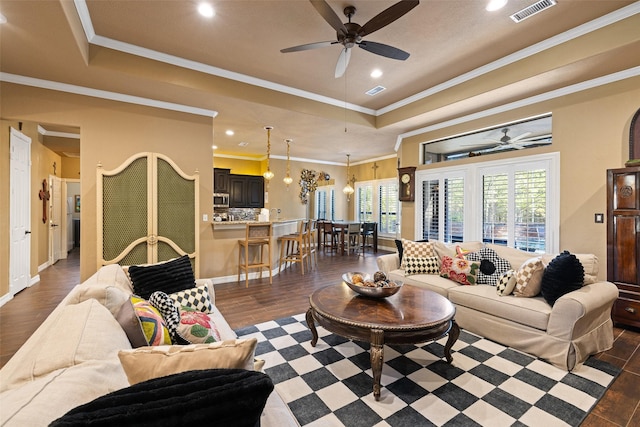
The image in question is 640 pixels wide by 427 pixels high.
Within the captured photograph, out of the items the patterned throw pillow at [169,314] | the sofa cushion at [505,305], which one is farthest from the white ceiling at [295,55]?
the sofa cushion at [505,305]

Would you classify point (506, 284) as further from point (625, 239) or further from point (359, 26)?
point (359, 26)

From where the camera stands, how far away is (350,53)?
11.9 ft

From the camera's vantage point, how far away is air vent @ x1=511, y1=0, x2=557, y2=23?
2730 millimetres

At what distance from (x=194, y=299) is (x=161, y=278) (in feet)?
1.04

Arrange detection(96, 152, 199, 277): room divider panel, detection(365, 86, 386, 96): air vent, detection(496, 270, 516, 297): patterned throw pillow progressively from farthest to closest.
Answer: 1. detection(365, 86, 386, 96): air vent
2. detection(96, 152, 199, 277): room divider panel
3. detection(496, 270, 516, 297): patterned throw pillow

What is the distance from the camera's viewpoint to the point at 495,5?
9.07ft

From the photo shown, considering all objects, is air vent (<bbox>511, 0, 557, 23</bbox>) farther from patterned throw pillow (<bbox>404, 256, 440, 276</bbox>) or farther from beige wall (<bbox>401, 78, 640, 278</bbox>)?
patterned throw pillow (<bbox>404, 256, 440, 276</bbox>)

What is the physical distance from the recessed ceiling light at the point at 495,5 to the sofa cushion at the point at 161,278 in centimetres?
373

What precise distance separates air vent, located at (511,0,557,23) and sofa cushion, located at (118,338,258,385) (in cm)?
376

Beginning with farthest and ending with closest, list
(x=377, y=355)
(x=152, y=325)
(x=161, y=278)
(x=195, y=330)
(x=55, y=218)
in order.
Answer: (x=55, y=218)
(x=161, y=278)
(x=377, y=355)
(x=195, y=330)
(x=152, y=325)

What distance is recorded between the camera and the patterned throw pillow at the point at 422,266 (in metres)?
3.80

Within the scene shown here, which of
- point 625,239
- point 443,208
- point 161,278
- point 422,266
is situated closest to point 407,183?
point 443,208

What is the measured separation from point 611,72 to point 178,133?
5.86 m

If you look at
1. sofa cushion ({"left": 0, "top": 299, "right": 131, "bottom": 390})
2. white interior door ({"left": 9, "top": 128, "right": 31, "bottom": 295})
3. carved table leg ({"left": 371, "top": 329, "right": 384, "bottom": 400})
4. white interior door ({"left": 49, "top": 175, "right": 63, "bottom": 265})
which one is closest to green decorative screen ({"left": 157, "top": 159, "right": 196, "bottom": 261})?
white interior door ({"left": 9, "top": 128, "right": 31, "bottom": 295})
